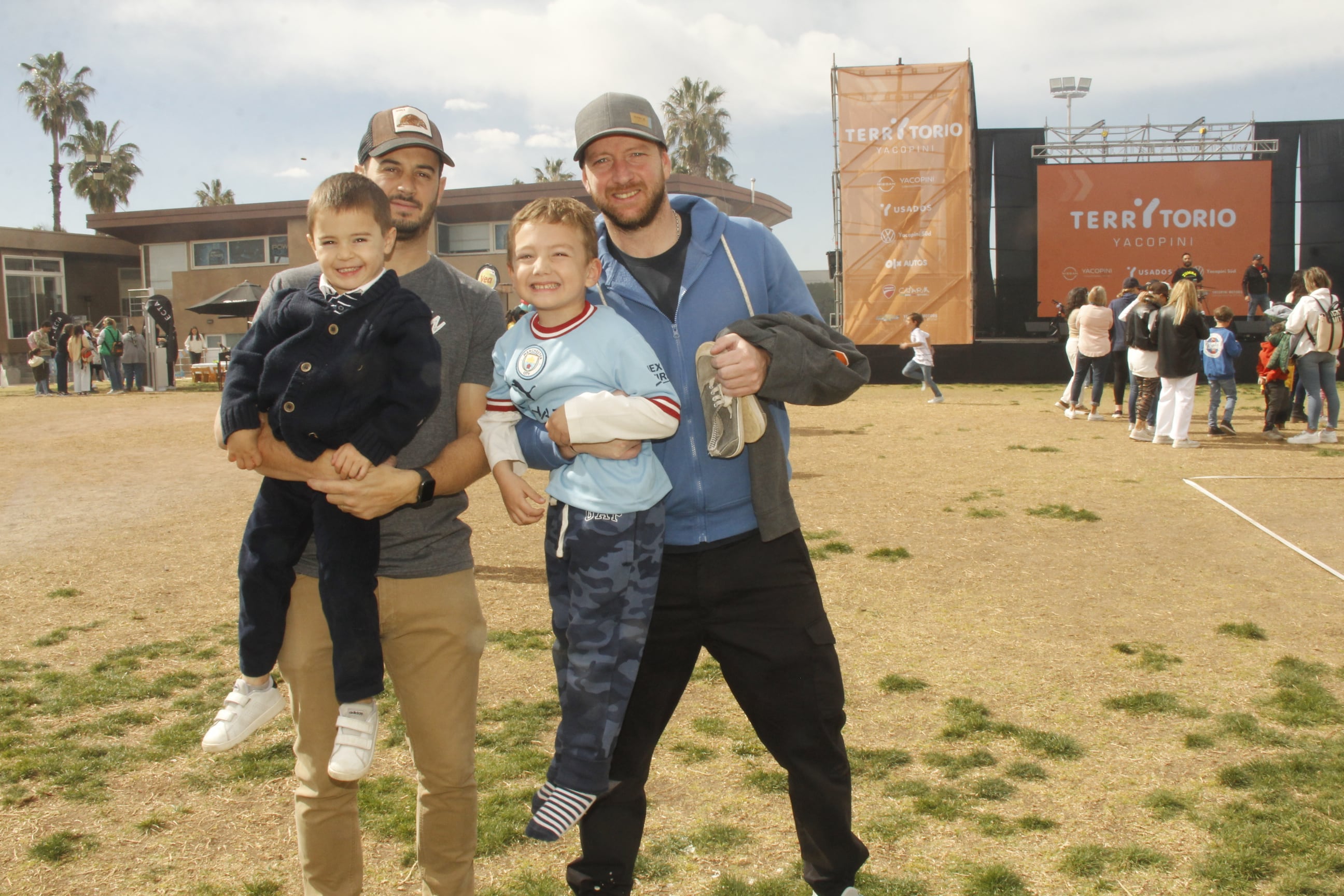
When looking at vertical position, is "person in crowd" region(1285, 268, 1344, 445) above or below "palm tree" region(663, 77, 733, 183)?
below

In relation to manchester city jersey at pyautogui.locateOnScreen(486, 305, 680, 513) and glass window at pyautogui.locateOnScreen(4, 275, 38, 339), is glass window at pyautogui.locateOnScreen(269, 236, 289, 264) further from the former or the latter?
manchester city jersey at pyautogui.locateOnScreen(486, 305, 680, 513)

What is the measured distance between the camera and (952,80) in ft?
75.5

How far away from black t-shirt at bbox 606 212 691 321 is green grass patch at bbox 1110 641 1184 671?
133 inches

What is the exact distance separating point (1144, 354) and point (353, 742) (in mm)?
12436

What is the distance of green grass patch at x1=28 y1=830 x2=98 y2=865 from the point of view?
124 inches

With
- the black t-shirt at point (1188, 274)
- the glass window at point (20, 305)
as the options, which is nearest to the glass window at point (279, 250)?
the glass window at point (20, 305)

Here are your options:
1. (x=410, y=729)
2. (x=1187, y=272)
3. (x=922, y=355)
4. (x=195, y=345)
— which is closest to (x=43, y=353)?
(x=195, y=345)

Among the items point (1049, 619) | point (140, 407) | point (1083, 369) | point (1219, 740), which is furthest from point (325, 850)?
point (140, 407)

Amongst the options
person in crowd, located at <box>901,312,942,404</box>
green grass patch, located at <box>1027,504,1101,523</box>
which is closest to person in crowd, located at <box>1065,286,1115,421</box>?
person in crowd, located at <box>901,312,942,404</box>

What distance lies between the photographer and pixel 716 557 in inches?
103

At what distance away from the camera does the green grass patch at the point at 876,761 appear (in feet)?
12.1

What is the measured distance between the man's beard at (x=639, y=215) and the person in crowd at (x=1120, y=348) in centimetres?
Result: 1369

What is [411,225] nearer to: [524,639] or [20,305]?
[524,639]

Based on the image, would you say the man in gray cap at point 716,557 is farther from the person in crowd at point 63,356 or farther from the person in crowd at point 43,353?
the person in crowd at point 43,353
